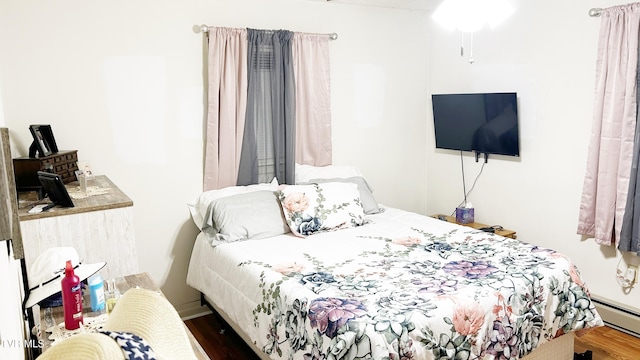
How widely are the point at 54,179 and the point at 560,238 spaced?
3289 mm

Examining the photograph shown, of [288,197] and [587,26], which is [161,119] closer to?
[288,197]

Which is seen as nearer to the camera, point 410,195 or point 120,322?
point 120,322

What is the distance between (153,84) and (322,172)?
1422 millimetres

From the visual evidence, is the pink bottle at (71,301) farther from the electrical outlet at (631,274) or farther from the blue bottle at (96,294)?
the electrical outlet at (631,274)

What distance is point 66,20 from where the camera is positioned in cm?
289

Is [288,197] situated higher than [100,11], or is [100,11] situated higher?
[100,11]

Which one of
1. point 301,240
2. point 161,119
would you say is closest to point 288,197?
point 301,240

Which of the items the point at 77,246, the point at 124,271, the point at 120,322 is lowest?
the point at 124,271

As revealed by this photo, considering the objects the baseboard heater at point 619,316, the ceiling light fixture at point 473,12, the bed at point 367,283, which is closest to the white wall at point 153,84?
the bed at point 367,283

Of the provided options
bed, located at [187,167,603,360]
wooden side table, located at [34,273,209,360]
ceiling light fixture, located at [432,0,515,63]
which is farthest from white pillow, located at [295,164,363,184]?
wooden side table, located at [34,273,209,360]

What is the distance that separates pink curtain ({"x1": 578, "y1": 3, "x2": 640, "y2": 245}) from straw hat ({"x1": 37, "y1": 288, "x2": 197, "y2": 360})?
10.1 feet

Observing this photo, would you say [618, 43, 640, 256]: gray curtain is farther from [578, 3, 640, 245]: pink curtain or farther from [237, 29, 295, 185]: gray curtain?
[237, 29, 295, 185]: gray curtain

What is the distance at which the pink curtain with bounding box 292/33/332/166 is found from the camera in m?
3.68

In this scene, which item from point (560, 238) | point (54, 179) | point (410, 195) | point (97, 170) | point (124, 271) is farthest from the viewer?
point (410, 195)
